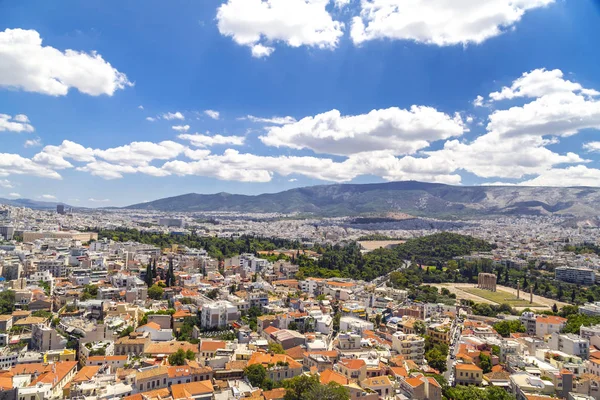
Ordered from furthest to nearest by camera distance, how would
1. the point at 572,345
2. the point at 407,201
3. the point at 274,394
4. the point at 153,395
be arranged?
the point at 407,201 → the point at 572,345 → the point at 274,394 → the point at 153,395

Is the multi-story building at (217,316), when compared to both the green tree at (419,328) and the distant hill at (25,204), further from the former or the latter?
the distant hill at (25,204)

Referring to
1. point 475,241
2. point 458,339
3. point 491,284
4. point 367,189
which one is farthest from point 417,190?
point 458,339

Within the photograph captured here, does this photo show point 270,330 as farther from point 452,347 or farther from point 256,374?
point 452,347

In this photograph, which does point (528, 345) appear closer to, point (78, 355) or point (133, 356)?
point (133, 356)

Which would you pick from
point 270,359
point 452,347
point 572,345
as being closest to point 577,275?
point 572,345

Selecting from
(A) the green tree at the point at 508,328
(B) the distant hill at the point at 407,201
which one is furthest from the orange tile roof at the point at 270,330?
(B) the distant hill at the point at 407,201
